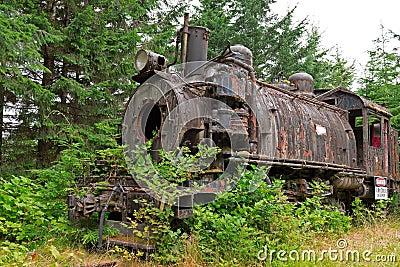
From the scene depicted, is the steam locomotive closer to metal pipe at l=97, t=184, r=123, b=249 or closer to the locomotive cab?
metal pipe at l=97, t=184, r=123, b=249

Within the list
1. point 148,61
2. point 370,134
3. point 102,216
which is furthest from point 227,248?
point 370,134

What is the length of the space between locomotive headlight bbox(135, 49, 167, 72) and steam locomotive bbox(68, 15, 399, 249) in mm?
15

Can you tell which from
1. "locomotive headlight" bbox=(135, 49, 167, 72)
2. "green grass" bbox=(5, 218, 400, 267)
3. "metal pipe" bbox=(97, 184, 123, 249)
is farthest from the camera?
"locomotive headlight" bbox=(135, 49, 167, 72)

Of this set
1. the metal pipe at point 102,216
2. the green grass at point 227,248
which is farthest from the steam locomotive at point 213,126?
the green grass at point 227,248

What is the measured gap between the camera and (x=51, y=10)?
12.1m

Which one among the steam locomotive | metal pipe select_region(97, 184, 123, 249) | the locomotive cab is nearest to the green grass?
metal pipe select_region(97, 184, 123, 249)

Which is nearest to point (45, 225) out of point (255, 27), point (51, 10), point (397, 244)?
point (397, 244)

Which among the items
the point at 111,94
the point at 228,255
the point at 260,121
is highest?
the point at 111,94

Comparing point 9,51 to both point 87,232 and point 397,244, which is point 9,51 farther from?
point 397,244

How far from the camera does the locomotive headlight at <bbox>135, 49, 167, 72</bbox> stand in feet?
20.9

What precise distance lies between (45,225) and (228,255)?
311cm

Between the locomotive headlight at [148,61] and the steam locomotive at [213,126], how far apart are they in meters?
0.02

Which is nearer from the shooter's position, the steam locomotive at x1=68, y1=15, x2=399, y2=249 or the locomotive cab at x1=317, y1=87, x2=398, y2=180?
the steam locomotive at x1=68, y1=15, x2=399, y2=249

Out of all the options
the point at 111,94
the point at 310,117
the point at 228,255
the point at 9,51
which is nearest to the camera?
the point at 228,255
